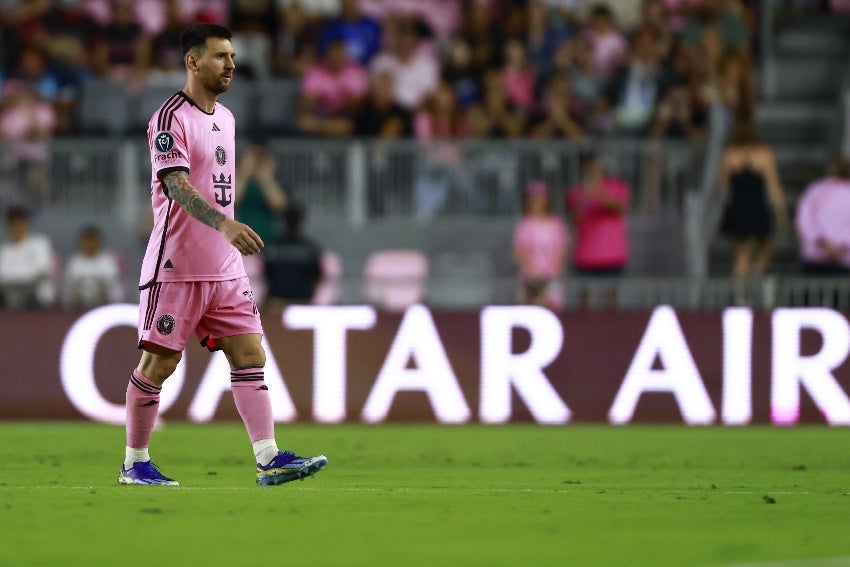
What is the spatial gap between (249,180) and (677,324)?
4746 millimetres

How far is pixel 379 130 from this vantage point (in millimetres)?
19188

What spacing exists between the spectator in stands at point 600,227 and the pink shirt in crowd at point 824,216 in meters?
Result: 1.75

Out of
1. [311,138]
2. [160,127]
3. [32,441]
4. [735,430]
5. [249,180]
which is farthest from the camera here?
[311,138]

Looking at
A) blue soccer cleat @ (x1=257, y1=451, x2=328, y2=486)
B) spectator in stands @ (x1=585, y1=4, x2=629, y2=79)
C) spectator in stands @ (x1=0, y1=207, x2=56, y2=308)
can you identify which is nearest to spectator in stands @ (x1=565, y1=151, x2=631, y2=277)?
spectator in stands @ (x1=585, y1=4, x2=629, y2=79)

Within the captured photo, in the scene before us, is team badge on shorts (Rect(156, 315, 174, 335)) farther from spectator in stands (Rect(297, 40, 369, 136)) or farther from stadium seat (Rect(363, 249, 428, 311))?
spectator in stands (Rect(297, 40, 369, 136))

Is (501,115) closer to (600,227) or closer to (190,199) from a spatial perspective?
(600,227)

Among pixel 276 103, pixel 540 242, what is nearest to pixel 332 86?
pixel 276 103

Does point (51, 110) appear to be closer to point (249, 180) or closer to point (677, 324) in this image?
point (249, 180)

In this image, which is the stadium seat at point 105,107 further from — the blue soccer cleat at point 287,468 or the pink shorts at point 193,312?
the blue soccer cleat at point 287,468

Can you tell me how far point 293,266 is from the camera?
17.0 m

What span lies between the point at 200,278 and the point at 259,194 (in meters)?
8.95

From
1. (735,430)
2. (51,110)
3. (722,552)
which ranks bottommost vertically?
(735,430)

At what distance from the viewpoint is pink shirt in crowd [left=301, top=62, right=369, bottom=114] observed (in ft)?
64.3

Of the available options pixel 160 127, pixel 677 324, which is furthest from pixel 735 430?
pixel 160 127
